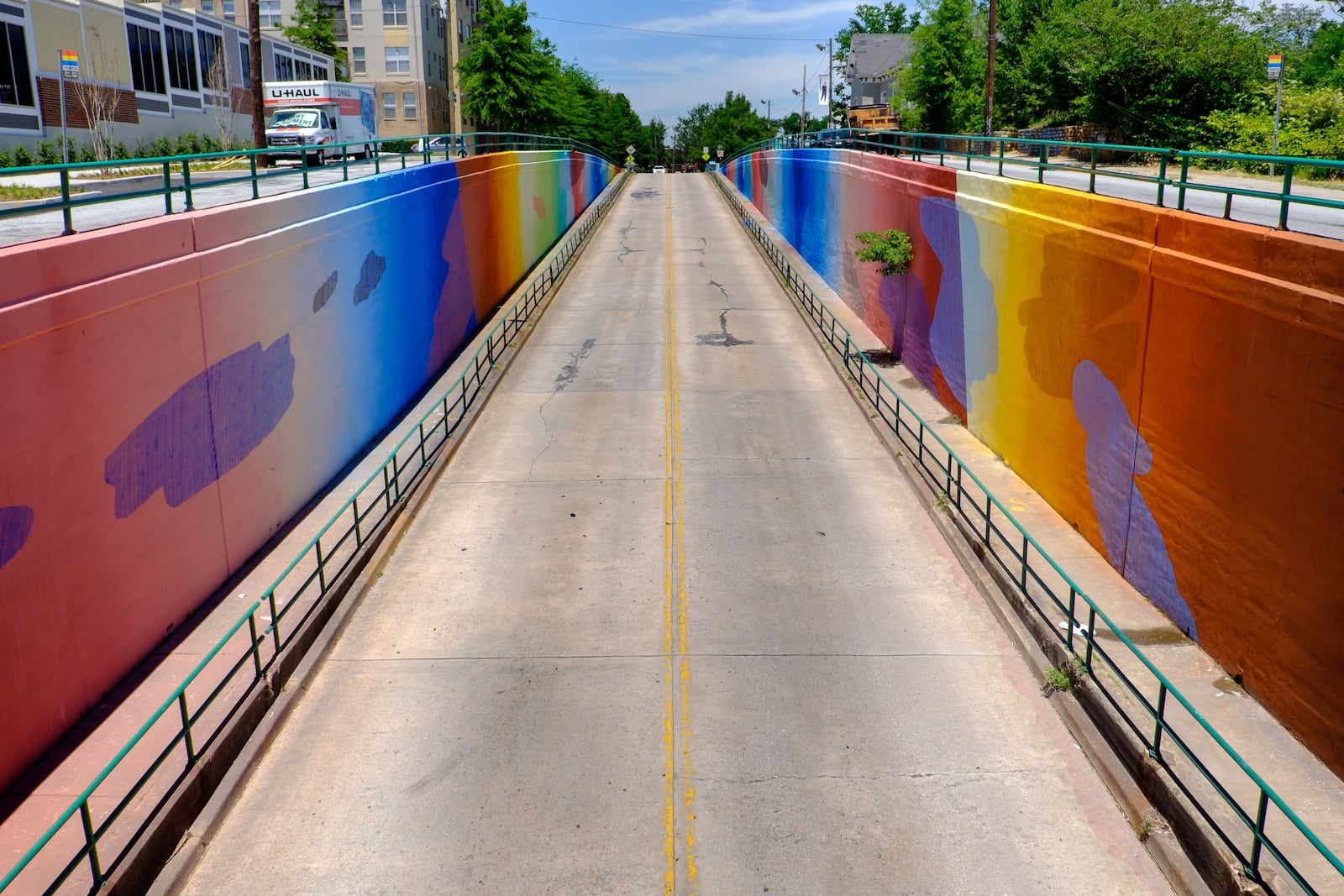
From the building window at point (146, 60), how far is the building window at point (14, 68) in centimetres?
830

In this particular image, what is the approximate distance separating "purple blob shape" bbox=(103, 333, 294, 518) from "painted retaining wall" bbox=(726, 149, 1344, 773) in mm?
11383

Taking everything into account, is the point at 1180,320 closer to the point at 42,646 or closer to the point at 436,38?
the point at 42,646

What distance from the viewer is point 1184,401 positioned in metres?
12.0

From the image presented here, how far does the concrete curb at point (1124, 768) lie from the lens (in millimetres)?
8281

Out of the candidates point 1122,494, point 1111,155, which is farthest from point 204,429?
point 1111,155

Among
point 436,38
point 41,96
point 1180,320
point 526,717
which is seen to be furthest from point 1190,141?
point 436,38

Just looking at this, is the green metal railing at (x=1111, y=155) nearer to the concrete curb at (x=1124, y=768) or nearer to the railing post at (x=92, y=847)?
the concrete curb at (x=1124, y=768)

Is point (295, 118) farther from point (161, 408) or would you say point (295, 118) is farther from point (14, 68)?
point (161, 408)

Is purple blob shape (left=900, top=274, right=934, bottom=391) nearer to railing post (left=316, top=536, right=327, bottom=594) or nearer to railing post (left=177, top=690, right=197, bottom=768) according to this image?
railing post (left=316, top=536, right=327, bottom=594)

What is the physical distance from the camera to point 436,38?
85125mm

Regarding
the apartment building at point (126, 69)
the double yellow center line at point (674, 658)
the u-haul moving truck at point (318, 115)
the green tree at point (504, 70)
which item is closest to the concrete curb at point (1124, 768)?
the double yellow center line at point (674, 658)

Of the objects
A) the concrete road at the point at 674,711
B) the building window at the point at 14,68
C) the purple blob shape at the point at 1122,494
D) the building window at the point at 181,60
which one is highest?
the building window at the point at 181,60

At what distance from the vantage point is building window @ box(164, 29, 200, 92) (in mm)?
49406

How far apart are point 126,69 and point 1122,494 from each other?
45.3 metres
